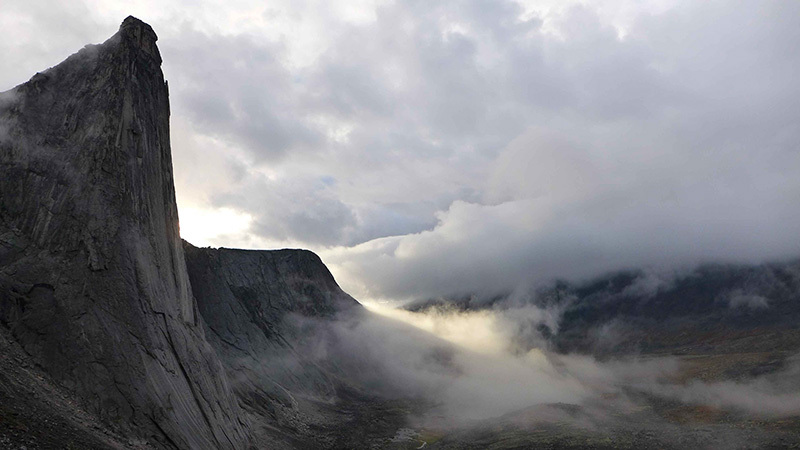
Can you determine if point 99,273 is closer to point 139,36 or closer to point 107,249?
point 107,249

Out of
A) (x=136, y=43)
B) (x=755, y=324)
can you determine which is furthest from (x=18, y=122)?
(x=755, y=324)

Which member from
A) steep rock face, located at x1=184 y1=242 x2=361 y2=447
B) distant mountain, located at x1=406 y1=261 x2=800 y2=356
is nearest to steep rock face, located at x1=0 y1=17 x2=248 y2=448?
steep rock face, located at x1=184 y1=242 x2=361 y2=447

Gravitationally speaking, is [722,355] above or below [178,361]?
above

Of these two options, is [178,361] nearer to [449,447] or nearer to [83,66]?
[83,66]

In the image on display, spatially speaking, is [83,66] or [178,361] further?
[83,66]

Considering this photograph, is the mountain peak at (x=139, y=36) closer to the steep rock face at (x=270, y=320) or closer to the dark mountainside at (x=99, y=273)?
the dark mountainside at (x=99, y=273)

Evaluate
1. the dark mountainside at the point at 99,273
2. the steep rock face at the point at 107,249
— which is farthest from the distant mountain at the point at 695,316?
the dark mountainside at the point at 99,273
